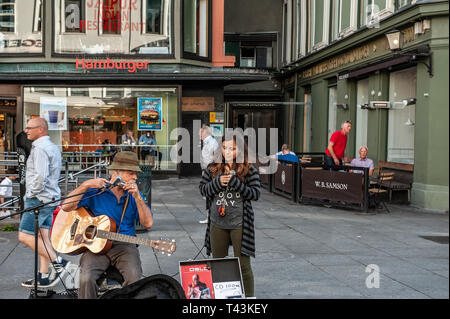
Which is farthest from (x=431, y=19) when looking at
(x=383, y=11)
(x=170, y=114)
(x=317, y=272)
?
(x=170, y=114)

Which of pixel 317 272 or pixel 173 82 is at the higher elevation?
pixel 173 82

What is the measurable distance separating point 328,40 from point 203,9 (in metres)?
5.16

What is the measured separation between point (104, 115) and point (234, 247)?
52.5 ft

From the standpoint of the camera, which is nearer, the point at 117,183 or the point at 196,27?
the point at 117,183

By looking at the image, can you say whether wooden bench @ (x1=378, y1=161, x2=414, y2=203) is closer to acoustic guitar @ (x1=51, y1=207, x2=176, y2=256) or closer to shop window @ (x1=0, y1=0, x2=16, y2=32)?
acoustic guitar @ (x1=51, y1=207, x2=176, y2=256)

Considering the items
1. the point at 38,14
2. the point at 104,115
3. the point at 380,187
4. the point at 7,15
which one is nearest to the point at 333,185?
the point at 380,187

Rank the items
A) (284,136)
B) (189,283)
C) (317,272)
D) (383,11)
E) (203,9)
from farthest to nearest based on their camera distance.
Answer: (284,136), (203,9), (383,11), (317,272), (189,283)

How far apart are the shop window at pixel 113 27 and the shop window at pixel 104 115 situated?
4.84 ft

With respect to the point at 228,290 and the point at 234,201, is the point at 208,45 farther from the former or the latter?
the point at 228,290

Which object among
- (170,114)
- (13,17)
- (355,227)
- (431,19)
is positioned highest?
(13,17)

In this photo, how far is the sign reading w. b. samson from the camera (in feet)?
41.0

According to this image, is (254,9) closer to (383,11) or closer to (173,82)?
(173,82)

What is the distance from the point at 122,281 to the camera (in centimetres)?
480

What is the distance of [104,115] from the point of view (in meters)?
20.4
